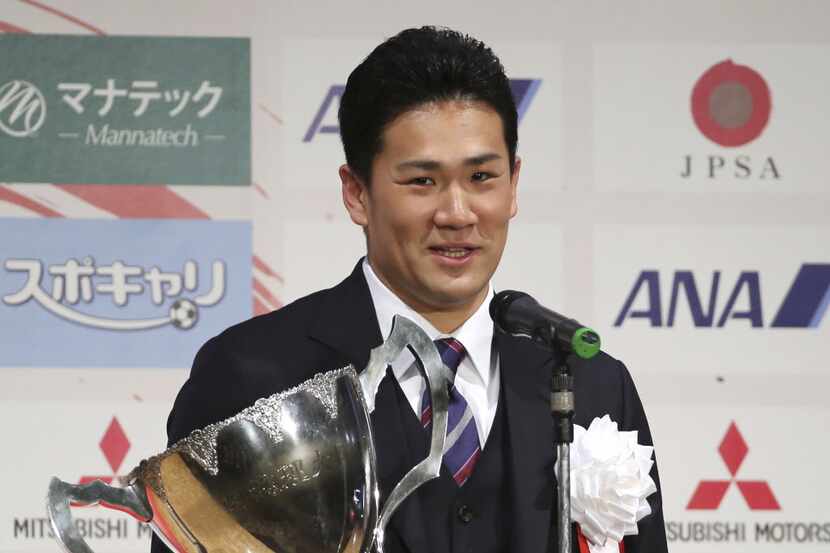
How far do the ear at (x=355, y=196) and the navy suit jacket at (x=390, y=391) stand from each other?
0.08 m

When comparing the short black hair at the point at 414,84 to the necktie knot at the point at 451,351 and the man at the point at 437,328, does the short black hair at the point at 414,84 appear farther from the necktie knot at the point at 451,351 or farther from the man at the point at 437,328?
the necktie knot at the point at 451,351

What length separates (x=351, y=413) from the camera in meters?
1.37

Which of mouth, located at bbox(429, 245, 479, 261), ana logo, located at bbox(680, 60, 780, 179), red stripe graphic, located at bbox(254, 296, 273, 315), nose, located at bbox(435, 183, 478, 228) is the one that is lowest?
mouth, located at bbox(429, 245, 479, 261)

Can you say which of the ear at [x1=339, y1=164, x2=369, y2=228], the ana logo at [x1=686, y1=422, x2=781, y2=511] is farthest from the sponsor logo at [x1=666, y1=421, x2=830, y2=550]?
the ear at [x1=339, y1=164, x2=369, y2=228]

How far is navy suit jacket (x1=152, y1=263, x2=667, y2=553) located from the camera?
5.33 feet

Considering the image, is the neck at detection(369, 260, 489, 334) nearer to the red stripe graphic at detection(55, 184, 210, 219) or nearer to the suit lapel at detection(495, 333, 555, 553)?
the suit lapel at detection(495, 333, 555, 553)

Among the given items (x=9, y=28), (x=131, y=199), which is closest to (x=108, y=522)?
(x=131, y=199)

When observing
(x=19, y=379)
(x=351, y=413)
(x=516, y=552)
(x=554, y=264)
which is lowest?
(x=516, y=552)

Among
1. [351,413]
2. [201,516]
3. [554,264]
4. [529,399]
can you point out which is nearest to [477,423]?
[529,399]

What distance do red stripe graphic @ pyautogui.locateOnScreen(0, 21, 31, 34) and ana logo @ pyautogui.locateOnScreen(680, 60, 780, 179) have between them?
1.55 m

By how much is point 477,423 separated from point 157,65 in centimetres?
155

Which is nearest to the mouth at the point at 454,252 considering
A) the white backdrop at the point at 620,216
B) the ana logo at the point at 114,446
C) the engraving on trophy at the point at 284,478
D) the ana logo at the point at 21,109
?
the engraving on trophy at the point at 284,478

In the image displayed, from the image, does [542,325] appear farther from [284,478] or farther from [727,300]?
[727,300]

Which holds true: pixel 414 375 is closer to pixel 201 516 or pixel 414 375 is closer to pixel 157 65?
pixel 201 516
